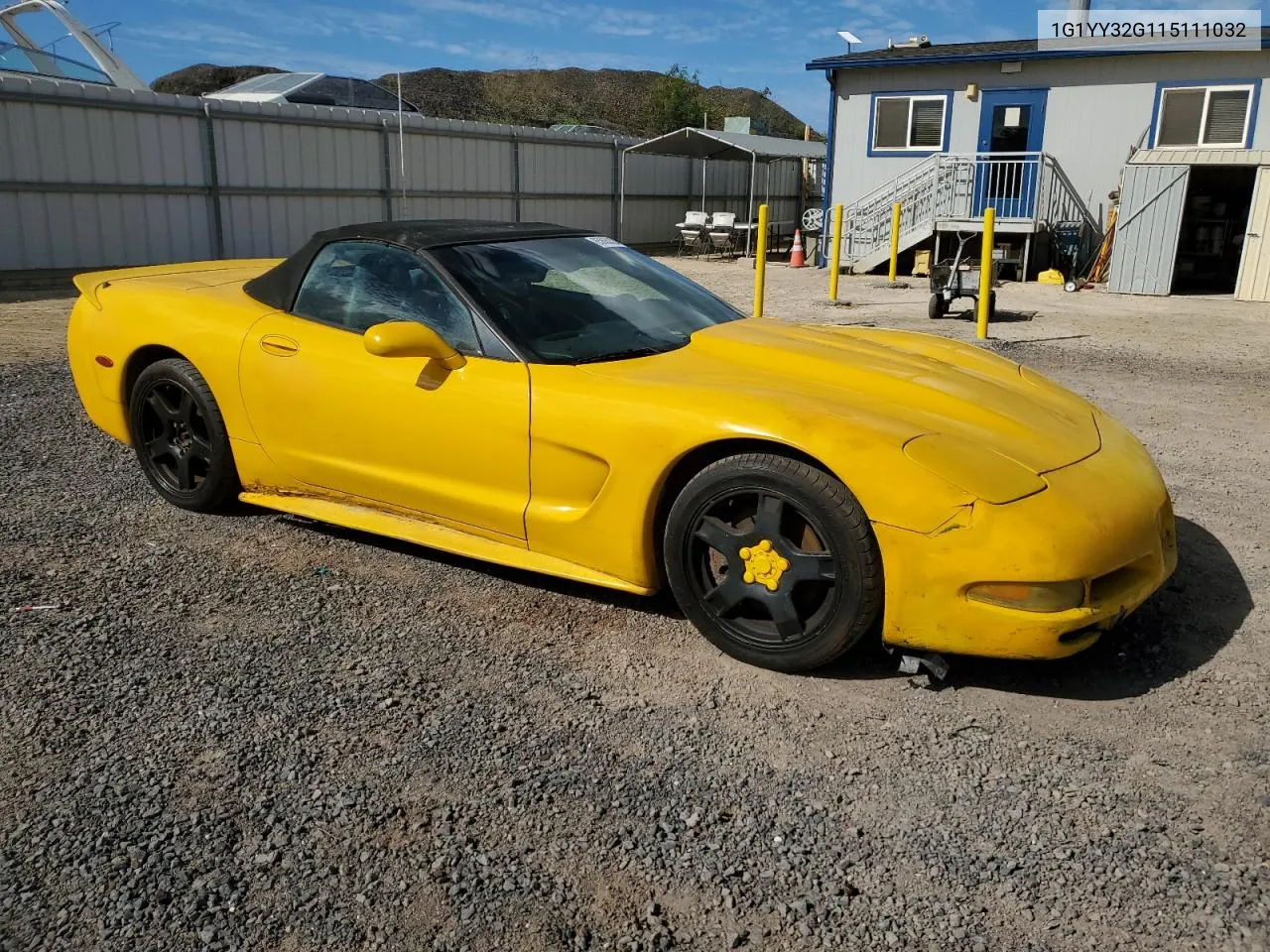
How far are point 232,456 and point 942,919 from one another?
3450 millimetres

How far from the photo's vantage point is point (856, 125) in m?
20.6

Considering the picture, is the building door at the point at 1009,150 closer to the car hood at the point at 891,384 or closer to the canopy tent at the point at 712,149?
the canopy tent at the point at 712,149

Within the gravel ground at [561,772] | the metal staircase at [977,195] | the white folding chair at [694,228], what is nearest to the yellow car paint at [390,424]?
the gravel ground at [561,772]

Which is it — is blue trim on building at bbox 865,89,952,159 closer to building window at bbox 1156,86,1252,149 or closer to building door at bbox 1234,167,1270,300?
building window at bbox 1156,86,1252,149

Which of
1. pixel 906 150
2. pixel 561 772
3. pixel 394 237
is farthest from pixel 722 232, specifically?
pixel 561 772

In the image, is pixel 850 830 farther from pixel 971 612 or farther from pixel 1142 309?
pixel 1142 309

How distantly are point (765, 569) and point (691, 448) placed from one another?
1.44 ft

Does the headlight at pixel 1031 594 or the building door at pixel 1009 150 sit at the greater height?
the building door at pixel 1009 150

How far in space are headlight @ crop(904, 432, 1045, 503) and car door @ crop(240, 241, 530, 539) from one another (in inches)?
52.3

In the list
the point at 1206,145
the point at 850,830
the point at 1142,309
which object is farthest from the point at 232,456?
the point at 1206,145

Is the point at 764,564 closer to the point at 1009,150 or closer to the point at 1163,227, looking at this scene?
the point at 1163,227

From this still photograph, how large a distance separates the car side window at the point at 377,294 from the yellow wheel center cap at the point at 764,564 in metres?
1.27

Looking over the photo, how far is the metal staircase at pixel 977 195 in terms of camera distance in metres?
18.6

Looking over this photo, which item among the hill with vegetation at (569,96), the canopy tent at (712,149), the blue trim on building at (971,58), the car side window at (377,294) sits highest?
the hill with vegetation at (569,96)
